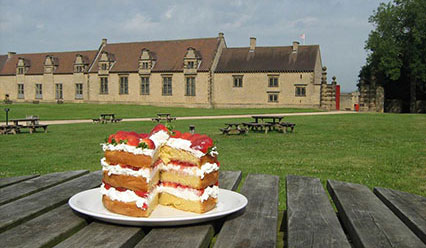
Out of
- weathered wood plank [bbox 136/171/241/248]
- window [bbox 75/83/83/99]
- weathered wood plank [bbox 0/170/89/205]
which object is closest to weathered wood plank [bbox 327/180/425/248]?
weathered wood plank [bbox 136/171/241/248]

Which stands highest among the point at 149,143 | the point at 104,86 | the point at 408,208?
the point at 104,86

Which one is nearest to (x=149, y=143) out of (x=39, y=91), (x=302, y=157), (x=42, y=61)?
(x=302, y=157)

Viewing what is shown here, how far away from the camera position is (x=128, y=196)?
265cm

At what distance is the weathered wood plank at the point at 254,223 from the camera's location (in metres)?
2.32

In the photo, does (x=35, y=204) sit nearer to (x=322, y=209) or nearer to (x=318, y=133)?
(x=322, y=209)

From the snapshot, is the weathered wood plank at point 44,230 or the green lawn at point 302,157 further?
the green lawn at point 302,157

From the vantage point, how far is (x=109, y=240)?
2258mm

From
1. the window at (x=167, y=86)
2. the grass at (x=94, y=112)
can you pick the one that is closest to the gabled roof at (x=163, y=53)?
the window at (x=167, y=86)

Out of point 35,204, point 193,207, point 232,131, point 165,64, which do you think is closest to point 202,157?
point 193,207

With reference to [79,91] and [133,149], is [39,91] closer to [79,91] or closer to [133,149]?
[79,91]

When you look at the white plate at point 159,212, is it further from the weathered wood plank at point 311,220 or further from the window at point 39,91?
the window at point 39,91

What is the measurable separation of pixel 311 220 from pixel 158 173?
3.62 ft

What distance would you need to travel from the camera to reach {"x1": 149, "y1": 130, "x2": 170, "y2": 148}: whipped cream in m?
2.81

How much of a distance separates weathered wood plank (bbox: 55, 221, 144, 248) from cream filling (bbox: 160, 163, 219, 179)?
0.54 meters
